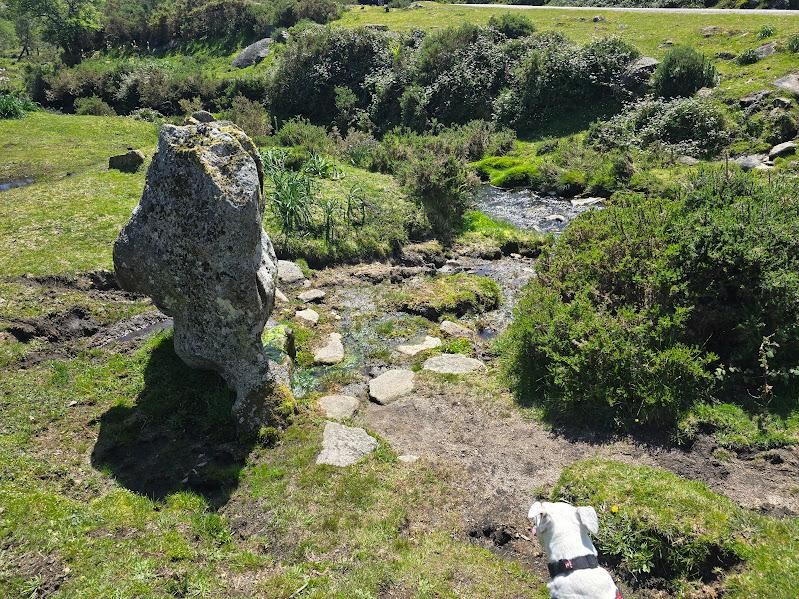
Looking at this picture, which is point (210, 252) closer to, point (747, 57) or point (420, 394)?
point (420, 394)

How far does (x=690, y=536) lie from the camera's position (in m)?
7.06

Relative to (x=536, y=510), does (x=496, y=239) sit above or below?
below

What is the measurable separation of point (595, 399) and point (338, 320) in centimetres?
702

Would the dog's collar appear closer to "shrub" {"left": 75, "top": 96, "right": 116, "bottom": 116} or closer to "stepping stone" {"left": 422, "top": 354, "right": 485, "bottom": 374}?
"stepping stone" {"left": 422, "top": 354, "right": 485, "bottom": 374}

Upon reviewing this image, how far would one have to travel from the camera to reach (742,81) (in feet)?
93.7

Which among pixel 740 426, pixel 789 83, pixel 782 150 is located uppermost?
pixel 789 83

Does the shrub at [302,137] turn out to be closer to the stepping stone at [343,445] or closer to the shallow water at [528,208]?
the shallow water at [528,208]

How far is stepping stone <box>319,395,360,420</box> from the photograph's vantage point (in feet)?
34.9

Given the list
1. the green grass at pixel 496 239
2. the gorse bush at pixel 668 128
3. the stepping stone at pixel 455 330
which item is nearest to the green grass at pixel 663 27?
the gorse bush at pixel 668 128

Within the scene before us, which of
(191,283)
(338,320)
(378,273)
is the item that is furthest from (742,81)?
(191,283)

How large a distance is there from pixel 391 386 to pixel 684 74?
89.3ft

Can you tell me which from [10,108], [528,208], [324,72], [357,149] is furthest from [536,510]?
[10,108]

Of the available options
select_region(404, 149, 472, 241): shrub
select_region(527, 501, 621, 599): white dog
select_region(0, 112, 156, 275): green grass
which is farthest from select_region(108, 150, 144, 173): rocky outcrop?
select_region(527, 501, 621, 599): white dog

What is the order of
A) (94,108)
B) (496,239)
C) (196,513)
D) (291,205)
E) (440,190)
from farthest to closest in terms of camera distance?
(94,108) → (496,239) → (440,190) → (291,205) → (196,513)
